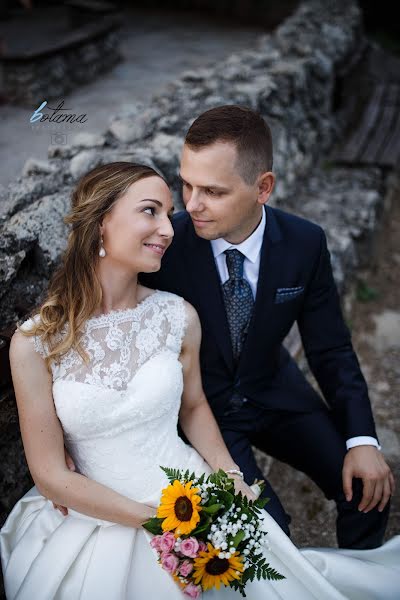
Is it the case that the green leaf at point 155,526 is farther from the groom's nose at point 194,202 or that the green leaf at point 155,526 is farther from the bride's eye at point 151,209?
the groom's nose at point 194,202

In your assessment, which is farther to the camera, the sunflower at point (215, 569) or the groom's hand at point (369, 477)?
the groom's hand at point (369, 477)

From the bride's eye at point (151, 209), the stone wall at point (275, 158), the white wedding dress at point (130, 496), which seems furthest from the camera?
the stone wall at point (275, 158)

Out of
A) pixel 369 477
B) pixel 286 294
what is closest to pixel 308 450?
pixel 369 477

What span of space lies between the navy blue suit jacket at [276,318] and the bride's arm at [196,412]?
204 millimetres

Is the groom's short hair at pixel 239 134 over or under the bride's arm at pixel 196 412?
over

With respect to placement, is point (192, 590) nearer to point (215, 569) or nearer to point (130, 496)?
point (215, 569)

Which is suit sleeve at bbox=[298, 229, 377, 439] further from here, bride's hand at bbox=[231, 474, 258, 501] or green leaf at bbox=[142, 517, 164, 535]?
green leaf at bbox=[142, 517, 164, 535]

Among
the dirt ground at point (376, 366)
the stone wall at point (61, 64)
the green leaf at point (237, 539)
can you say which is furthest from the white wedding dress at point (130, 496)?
the stone wall at point (61, 64)

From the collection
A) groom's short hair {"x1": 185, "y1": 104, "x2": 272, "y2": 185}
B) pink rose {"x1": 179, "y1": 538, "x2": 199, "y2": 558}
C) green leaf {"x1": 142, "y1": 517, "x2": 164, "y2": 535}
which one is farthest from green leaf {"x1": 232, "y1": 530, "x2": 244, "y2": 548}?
groom's short hair {"x1": 185, "y1": 104, "x2": 272, "y2": 185}

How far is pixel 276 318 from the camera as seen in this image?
9.39 ft

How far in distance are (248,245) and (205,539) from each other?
134 centimetres

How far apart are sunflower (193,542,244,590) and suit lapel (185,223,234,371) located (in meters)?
1.10

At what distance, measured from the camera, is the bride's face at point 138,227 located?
2.30 meters

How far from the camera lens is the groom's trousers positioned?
2750 mm
